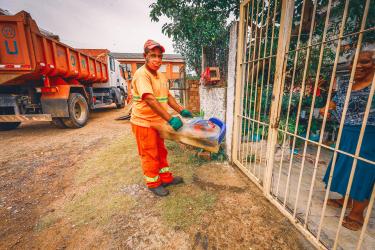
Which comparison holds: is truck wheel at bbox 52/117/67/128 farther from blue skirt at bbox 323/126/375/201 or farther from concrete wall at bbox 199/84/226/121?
blue skirt at bbox 323/126/375/201

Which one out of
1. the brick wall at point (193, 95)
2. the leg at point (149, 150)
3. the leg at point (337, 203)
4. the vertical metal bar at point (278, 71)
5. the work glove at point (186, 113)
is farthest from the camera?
the brick wall at point (193, 95)

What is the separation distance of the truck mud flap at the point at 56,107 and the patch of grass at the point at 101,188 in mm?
2063

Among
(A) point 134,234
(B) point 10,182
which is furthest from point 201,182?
(B) point 10,182

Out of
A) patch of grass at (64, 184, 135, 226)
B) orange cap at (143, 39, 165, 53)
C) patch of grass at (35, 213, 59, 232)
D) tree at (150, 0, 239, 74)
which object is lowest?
patch of grass at (35, 213, 59, 232)

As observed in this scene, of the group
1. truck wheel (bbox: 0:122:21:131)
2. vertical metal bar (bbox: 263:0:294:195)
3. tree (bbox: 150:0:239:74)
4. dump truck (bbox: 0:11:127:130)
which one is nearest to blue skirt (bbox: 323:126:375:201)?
vertical metal bar (bbox: 263:0:294:195)

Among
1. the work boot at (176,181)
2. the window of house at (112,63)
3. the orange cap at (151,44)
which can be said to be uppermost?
the window of house at (112,63)

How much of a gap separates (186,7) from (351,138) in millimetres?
4706

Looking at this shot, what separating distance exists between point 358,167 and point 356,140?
0.80 ft

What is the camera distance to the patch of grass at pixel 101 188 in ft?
6.61

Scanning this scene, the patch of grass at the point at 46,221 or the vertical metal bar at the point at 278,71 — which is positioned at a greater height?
the vertical metal bar at the point at 278,71

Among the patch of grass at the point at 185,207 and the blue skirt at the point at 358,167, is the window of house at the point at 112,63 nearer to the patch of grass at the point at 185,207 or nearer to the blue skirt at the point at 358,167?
the patch of grass at the point at 185,207

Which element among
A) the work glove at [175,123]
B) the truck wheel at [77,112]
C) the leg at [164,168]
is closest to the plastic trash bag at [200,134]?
the work glove at [175,123]

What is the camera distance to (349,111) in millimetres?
1647

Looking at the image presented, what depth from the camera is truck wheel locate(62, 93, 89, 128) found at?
5285 mm
